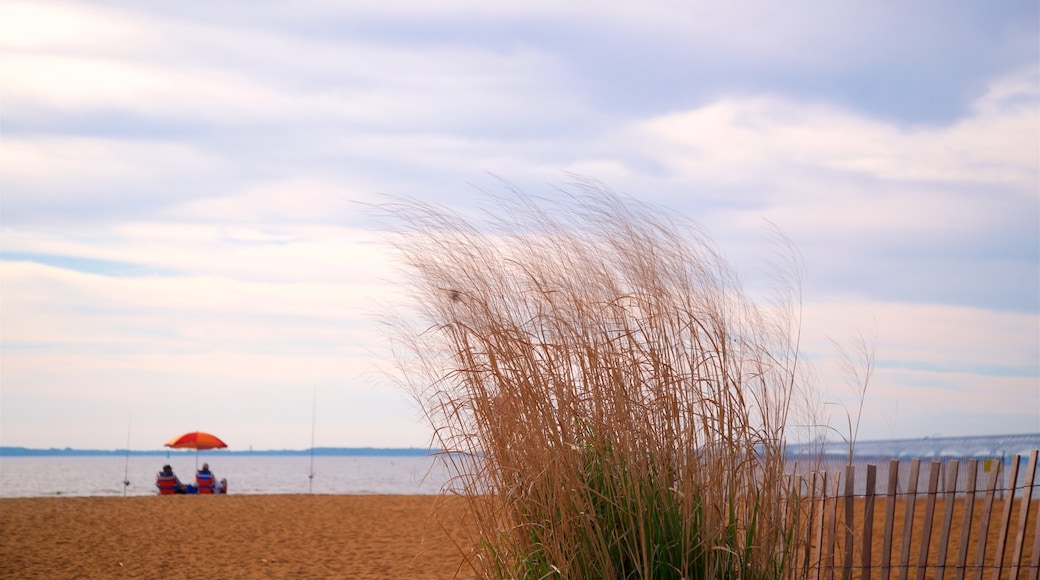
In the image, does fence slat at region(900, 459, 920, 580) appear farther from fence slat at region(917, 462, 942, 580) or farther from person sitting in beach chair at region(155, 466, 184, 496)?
person sitting in beach chair at region(155, 466, 184, 496)

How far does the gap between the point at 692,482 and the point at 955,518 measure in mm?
8293

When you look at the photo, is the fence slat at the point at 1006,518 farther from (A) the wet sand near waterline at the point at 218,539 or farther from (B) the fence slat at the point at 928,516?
(A) the wet sand near waterline at the point at 218,539

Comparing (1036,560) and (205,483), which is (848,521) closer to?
(1036,560)

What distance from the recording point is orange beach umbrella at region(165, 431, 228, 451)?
20.7 m

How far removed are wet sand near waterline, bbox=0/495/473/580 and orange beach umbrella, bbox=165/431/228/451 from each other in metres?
7.04

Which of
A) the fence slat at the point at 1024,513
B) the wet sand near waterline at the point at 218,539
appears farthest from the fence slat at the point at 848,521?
the wet sand near waterline at the point at 218,539

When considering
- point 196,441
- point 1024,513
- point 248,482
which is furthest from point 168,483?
point 248,482

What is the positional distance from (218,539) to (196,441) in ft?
39.9

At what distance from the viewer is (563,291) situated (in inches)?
127

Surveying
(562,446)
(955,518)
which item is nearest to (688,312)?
(562,446)

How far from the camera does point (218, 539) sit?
9570 millimetres

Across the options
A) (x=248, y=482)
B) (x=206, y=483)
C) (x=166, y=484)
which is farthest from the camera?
(x=248, y=482)

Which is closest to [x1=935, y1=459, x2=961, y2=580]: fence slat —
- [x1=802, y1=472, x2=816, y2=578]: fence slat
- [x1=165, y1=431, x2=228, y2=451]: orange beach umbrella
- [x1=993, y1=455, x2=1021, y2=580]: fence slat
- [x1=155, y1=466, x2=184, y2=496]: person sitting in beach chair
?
[x1=993, y1=455, x2=1021, y2=580]: fence slat

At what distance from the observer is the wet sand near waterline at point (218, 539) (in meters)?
7.45
